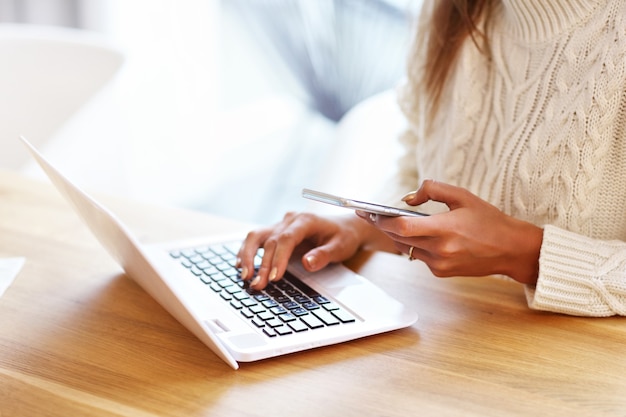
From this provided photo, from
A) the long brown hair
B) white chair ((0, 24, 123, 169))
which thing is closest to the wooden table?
the long brown hair

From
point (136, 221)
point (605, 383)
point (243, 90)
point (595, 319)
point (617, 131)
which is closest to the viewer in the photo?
point (605, 383)

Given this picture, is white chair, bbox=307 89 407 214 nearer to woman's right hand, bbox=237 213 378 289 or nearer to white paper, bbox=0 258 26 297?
woman's right hand, bbox=237 213 378 289

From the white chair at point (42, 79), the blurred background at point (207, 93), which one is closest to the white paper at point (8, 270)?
the blurred background at point (207, 93)

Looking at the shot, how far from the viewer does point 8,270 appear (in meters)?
0.96

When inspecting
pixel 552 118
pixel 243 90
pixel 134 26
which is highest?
pixel 552 118

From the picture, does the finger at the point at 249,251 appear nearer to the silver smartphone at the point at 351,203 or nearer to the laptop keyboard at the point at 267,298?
the laptop keyboard at the point at 267,298

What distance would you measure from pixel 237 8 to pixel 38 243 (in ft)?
6.98

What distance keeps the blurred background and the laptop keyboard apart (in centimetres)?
71

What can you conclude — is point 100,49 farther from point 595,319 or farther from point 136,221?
point 595,319

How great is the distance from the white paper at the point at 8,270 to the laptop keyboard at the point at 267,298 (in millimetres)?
186

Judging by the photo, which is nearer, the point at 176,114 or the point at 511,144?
the point at 511,144

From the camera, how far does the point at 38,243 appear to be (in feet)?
3.44

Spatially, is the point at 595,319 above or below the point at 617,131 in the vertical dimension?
below

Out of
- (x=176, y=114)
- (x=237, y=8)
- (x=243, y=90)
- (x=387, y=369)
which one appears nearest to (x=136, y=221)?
(x=387, y=369)
